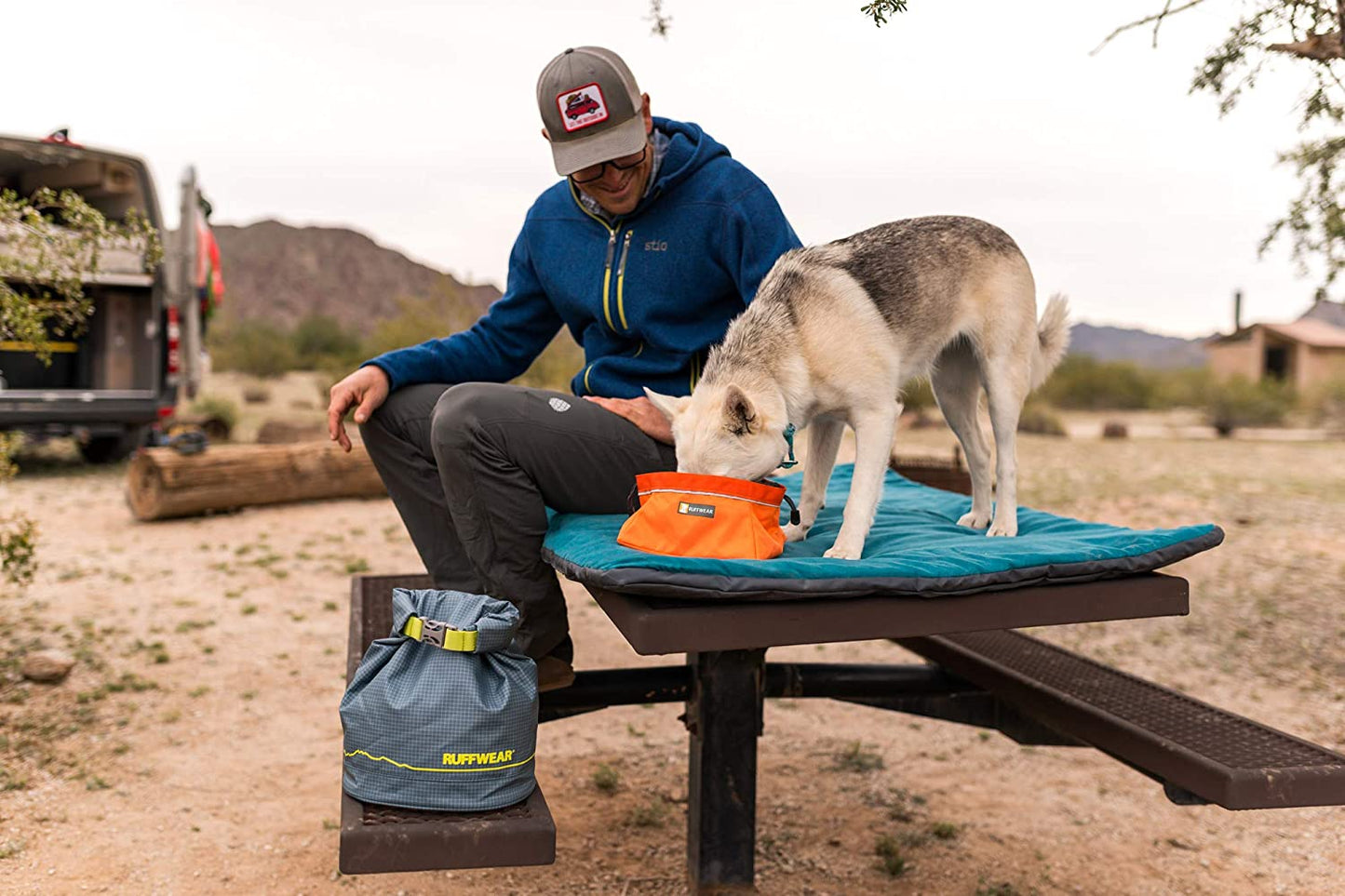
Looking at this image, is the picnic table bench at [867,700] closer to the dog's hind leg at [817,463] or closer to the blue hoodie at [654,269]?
the dog's hind leg at [817,463]

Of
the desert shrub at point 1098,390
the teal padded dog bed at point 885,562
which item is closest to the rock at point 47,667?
the teal padded dog bed at point 885,562

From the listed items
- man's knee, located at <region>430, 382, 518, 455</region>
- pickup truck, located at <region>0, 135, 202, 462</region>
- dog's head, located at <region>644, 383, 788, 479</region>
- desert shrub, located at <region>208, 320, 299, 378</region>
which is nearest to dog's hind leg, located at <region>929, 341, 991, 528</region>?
dog's head, located at <region>644, 383, 788, 479</region>

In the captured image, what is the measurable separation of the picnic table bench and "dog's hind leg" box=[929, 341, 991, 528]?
2.09ft

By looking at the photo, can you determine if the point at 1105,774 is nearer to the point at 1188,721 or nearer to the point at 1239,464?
the point at 1188,721

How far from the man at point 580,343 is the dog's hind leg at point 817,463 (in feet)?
1.51

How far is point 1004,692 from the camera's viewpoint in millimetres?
3564

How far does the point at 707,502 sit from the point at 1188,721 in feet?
5.20

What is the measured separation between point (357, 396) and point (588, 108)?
1.17 m

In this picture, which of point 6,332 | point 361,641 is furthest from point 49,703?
point 361,641

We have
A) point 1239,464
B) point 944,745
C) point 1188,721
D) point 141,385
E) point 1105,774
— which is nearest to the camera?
point 1188,721

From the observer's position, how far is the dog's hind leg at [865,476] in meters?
2.87

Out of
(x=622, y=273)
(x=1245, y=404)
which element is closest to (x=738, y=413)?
(x=622, y=273)

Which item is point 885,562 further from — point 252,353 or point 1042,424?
point 252,353

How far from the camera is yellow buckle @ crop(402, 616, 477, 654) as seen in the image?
8.14ft
